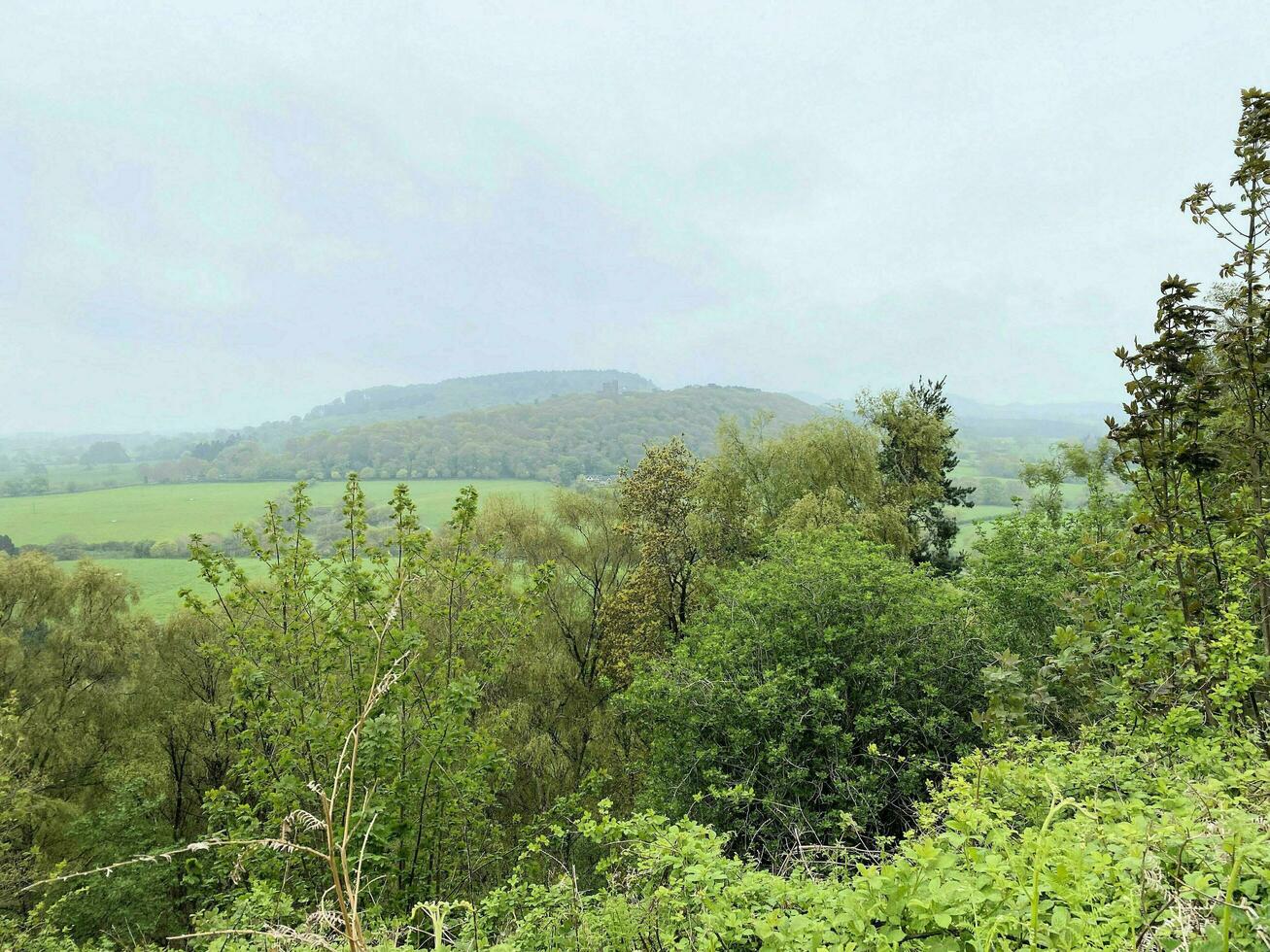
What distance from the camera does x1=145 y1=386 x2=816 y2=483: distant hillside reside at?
68062mm

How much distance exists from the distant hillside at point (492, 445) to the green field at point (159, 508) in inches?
197

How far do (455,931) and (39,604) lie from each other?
2025cm

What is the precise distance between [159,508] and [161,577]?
33.4 metres

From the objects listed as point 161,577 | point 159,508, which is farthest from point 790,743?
point 159,508

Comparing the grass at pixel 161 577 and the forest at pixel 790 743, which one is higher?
the forest at pixel 790 743

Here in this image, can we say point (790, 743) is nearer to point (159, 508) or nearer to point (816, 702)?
point (816, 702)

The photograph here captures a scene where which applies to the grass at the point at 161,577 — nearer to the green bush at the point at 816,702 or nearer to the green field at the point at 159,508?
the green field at the point at 159,508

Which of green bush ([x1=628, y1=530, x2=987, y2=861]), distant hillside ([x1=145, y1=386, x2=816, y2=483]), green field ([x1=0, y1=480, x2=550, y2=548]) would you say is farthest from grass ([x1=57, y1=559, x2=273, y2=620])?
green bush ([x1=628, y1=530, x2=987, y2=861])

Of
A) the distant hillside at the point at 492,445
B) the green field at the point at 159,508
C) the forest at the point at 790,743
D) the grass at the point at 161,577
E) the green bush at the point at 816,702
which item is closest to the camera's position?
the forest at the point at 790,743

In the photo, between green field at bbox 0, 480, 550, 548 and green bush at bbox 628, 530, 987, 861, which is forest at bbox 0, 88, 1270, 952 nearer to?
green bush at bbox 628, 530, 987, 861

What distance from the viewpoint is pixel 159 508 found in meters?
58.1

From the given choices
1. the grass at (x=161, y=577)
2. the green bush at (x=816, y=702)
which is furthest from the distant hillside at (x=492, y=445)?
the green bush at (x=816, y=702)

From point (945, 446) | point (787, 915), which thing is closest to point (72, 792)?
point (787, 915)

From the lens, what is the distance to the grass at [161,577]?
24656 mm
